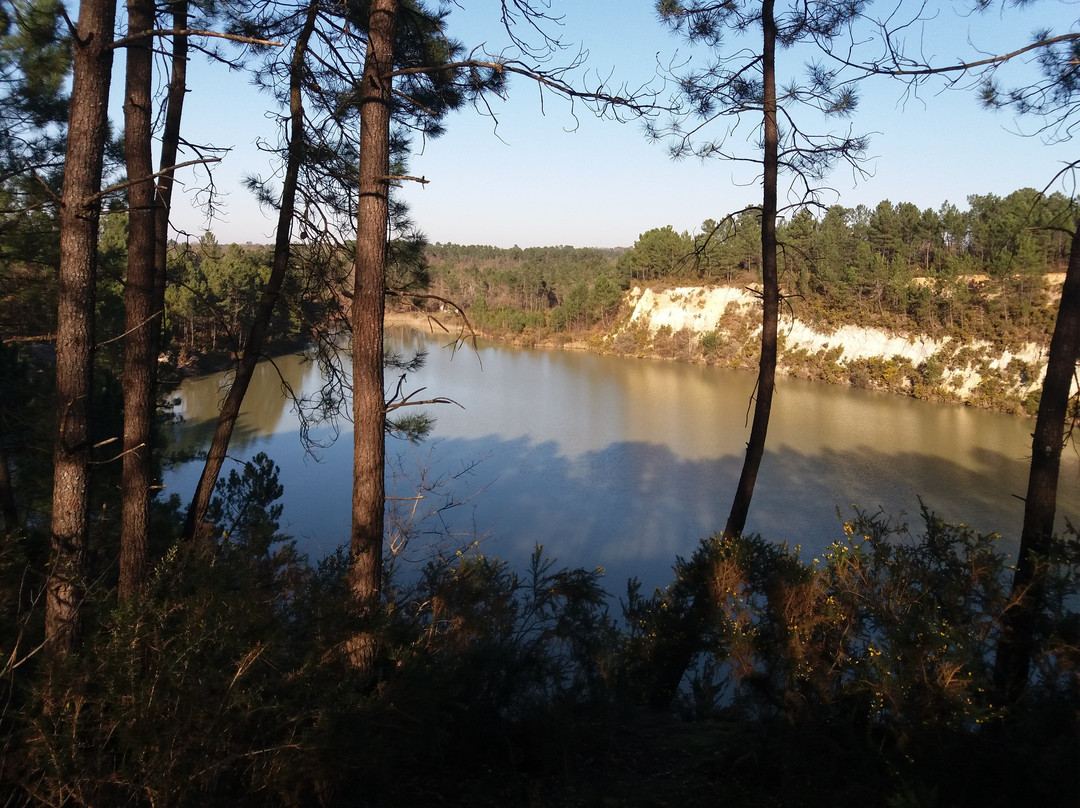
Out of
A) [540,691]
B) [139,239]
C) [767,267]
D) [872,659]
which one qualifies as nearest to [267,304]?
[139,239]

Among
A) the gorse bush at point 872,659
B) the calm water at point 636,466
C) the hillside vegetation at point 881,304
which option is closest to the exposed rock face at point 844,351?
the hillside vegetation at point 881,304

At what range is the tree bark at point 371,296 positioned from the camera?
3.37 metres

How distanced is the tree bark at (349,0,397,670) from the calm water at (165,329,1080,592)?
2.47 meters

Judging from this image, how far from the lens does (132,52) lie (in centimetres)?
386

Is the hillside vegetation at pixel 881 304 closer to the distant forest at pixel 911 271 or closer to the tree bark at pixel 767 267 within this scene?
the distant forest at pixel 911 271

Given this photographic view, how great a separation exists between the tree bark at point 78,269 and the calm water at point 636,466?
11.3 ft

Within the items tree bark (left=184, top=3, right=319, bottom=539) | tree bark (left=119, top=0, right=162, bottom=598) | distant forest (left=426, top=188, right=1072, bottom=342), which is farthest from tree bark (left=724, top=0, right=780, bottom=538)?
distant forest (left=426, top=188, right=1072, bottom=342)

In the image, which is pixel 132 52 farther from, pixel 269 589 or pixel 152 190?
pixel 269 589

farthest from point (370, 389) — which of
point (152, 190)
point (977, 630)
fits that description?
point (977, 630)

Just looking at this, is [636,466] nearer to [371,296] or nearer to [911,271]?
[371,296]

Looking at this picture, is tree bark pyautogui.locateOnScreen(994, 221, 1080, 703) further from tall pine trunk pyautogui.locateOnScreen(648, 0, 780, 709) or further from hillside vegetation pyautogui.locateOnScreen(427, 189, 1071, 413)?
hillside vegetation pyautogui.locateOnScreen(427, 189, 1071, 413)

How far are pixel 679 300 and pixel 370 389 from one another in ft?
120

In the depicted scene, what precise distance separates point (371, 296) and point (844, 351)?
29.8 metres

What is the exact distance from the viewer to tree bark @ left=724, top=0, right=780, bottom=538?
5141mm
